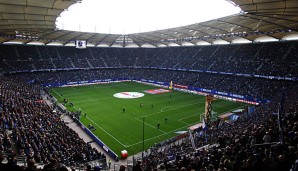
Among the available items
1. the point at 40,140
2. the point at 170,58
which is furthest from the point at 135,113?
the point at 170,58

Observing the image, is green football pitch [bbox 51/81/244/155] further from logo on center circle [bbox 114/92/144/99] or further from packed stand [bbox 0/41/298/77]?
packed stand [bbox 0/41/298/77]

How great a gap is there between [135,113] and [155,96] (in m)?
14.6

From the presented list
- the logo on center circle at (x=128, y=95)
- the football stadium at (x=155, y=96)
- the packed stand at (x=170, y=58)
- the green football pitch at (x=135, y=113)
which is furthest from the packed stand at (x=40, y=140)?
the packed stand at (x=170, y=58)

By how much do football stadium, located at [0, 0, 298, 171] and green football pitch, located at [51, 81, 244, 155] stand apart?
0.20 m

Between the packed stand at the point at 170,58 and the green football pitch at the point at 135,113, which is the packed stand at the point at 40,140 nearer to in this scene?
the green football pitch at the point at 135,113

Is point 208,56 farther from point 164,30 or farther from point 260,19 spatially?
point 260,19

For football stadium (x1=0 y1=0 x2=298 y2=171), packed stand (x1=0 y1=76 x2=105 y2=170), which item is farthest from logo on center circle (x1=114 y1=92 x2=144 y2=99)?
packed stand (x1=0 y1=76 x2=105 y2=170)

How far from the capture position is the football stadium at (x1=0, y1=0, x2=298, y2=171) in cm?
1310

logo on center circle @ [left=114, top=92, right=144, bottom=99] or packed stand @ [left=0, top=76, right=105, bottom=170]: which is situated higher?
packed stand @ [left=0, top=76, right=105, bottom=170]

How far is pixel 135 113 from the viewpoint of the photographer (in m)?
38.7

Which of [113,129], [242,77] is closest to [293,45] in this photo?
[242,77]

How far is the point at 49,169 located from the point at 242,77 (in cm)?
5687

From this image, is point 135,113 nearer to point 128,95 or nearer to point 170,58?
point 128,95

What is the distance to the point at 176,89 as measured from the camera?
61.6m
